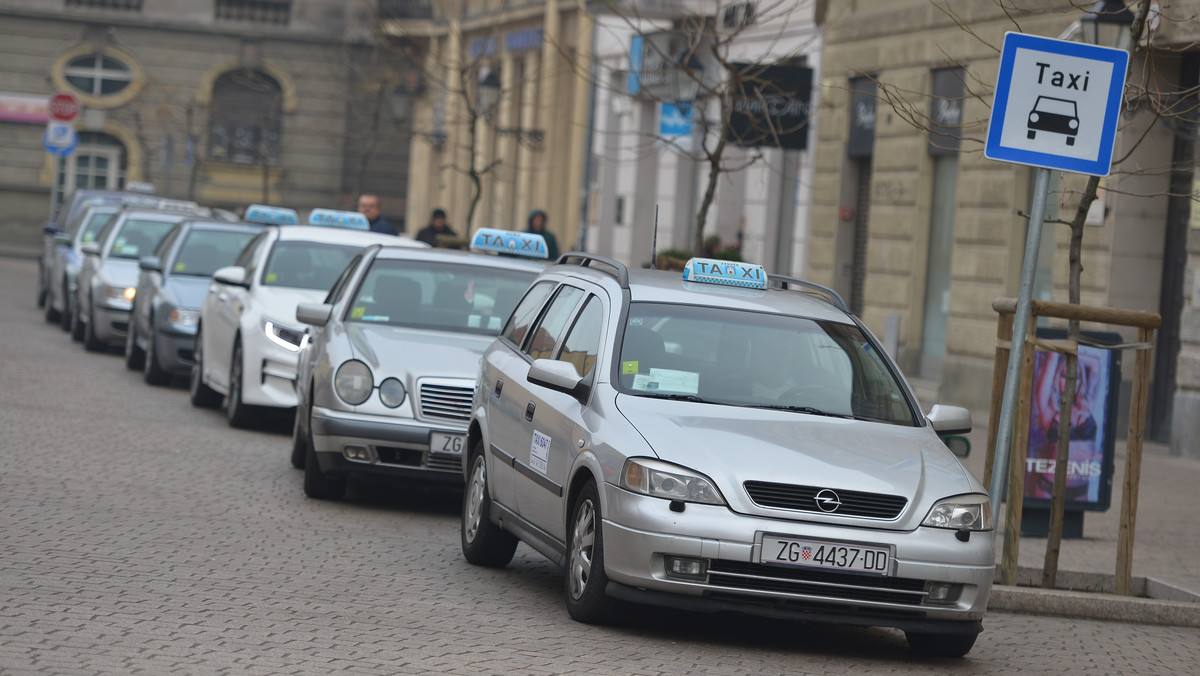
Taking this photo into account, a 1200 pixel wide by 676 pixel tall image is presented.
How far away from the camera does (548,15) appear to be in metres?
37.6

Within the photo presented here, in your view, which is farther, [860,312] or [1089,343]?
[860,312]

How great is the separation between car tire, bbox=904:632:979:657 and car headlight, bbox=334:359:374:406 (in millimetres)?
4114

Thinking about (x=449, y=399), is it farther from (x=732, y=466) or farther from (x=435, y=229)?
(x=435, y=229)

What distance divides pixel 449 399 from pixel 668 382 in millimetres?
3084

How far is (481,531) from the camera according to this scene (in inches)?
347

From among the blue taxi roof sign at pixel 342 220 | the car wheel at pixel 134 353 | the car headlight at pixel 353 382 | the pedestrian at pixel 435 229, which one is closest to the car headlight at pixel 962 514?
the car headlight at pixel 353 382

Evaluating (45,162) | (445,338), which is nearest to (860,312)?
(445,338)

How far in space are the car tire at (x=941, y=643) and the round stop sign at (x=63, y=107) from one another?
104 ft

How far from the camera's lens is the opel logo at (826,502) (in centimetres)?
690

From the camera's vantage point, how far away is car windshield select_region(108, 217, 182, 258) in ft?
71.2

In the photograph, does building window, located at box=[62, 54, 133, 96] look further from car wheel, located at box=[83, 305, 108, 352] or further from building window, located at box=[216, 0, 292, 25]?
car wheel, located at box=[83, 305, 108, 352]

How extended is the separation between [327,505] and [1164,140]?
1082 centimetres

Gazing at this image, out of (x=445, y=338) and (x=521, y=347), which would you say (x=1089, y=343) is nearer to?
(x=521, y=347)

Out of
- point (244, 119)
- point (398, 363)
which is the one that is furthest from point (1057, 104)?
point (244, 119)
